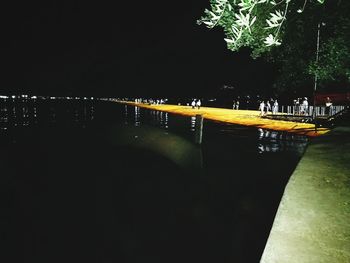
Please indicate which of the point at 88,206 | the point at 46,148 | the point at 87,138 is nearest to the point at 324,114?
the point at 87,138

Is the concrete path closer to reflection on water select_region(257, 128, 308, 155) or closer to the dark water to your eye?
the dark water

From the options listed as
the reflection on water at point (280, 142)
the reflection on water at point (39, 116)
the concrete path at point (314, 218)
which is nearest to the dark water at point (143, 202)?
the reflection on water at point (280, 142)

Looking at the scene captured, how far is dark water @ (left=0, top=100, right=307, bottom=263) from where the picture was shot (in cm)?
579

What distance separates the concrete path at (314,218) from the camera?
2812mm

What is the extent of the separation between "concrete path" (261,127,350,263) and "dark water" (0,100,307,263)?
170 cm

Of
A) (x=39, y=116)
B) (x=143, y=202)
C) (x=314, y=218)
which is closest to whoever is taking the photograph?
(x=314, y=218)

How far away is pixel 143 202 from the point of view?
322 inches

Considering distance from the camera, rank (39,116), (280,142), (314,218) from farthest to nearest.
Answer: (39,116)
(280,142)
(314,218)

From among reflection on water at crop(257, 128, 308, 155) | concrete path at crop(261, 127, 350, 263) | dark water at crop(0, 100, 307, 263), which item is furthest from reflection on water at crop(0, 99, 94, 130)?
concrete path at crop(261, 127, 350, 263)

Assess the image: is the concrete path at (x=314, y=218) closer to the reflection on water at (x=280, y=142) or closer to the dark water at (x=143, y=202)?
the dark water at (x=143, y=202)

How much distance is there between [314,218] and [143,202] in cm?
529

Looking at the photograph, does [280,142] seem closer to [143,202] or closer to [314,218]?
[143,202]

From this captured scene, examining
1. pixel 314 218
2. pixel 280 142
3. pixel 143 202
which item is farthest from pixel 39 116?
pixel 314 218

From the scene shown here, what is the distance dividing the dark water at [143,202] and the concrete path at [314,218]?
1695 millimetres
